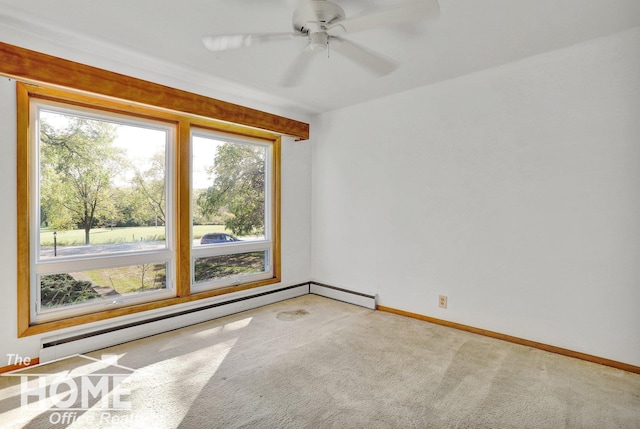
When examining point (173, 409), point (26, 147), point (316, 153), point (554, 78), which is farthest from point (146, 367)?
point (554, 78)

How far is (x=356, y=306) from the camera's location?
392 centimetres

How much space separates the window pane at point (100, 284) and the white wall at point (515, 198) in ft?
7.56

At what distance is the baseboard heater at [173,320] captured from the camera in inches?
99.0

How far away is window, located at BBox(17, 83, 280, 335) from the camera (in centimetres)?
247

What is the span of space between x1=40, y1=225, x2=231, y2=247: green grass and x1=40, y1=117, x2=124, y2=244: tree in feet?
0.18

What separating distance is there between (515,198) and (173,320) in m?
3.43

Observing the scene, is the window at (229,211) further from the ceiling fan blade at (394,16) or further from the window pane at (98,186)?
the ceiling fan blade at (394,16)

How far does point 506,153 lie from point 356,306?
2.34 meters

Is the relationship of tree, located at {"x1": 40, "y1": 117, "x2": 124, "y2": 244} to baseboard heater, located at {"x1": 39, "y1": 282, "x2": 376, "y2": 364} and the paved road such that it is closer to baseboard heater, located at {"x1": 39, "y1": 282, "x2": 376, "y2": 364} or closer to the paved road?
the paved road

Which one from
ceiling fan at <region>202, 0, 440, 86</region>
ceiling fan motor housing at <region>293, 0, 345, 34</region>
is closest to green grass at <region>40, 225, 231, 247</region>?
ceiling fan at <region>202, 0, 440, 86</region>

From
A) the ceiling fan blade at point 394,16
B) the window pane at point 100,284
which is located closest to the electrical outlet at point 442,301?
the ceiling fan blade at point 394,16

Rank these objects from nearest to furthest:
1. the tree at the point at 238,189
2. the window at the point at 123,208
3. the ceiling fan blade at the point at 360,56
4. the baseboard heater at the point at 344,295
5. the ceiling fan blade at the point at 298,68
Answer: the ceiling fan blade at the point at 360,56
the ceiling fan blade at the point at 298,68
the window at the point at 123,208
the tree at the point at 238,189
the baseboard heater at the point at 344,295

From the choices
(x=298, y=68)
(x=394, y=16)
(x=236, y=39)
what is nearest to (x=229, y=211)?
(x=298, y=68)

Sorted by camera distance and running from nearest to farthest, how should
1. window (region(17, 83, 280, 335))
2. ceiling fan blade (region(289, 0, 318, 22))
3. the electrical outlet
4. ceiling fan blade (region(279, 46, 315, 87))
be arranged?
ceiling fan blade (region(289, 0, 318, 22)) → ceiling fan blade (region(279, 46, 315, 87)) → window (region(17, 83, 280, 335)) → the electrical outlet
